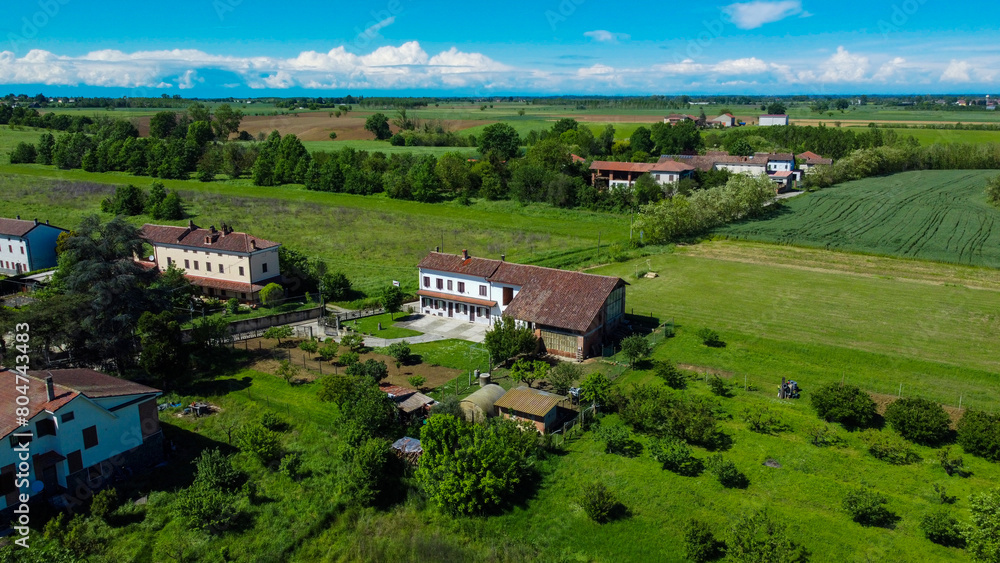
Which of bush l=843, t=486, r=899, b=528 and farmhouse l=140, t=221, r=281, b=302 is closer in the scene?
bush l=843, t=486, r=899, b=528

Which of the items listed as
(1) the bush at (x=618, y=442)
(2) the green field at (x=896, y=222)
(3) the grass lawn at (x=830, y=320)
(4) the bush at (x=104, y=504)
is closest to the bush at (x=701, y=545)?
(1) the bush at (x=618, y=442)

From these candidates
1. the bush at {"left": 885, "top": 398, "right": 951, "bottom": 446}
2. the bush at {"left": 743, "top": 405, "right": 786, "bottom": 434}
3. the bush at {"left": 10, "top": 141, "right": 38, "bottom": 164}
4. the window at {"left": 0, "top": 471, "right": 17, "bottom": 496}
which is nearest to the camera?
the window at {"left": 0, "top": 471, "right": 17, "bottom": 496}

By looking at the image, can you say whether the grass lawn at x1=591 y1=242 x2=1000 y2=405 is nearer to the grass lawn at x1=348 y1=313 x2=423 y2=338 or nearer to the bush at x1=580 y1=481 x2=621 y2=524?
the bush at x1=580 y1=481 x2=621 y2=524

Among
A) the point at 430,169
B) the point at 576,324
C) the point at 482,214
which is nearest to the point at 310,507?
the point at 576,324

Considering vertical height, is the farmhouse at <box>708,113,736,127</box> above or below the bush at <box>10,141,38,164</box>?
above

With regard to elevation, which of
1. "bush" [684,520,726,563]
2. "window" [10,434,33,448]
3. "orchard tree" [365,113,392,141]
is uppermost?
"orchard tree" [365,113,392,141]

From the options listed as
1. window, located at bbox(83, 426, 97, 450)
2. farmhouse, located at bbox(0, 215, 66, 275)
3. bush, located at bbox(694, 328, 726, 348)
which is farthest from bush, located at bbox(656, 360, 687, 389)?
farmhouse, located at bbox(0, 215, 66, 275)
